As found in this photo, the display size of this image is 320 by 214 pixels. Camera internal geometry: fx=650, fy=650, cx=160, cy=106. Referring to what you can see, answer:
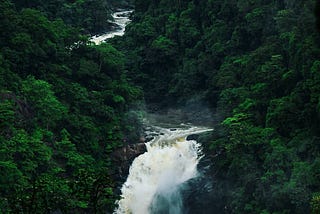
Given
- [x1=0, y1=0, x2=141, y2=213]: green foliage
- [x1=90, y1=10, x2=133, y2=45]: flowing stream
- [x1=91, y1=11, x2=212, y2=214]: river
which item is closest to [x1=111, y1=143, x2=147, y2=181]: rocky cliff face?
[x1=91, y1=11, x2=212, y2=214]: river

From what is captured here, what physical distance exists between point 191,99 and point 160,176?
914cm

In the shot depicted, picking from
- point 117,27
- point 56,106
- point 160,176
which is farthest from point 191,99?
point 117,27

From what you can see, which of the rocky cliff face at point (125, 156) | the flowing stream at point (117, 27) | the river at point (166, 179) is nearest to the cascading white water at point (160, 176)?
the river at point (166, 179)

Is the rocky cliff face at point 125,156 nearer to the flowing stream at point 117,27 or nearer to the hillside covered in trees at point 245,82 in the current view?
the hillside covered in trees at point 245,82

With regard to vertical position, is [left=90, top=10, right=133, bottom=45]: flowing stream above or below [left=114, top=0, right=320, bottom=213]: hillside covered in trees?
below

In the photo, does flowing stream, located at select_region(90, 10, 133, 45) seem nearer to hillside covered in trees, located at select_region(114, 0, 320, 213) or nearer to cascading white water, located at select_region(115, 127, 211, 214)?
hillside covered in trees, located at select_region(114, 0, 320, 213)

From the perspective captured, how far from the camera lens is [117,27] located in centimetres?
5131

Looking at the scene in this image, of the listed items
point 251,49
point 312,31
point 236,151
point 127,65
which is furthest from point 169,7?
point 236,151

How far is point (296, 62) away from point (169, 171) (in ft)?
25.8

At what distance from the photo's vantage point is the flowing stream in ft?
159

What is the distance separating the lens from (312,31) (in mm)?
31172

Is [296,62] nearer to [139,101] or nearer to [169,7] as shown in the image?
[139,101]

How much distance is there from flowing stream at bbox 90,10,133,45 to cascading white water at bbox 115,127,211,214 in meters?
17.2

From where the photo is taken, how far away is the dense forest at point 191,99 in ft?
85.7
